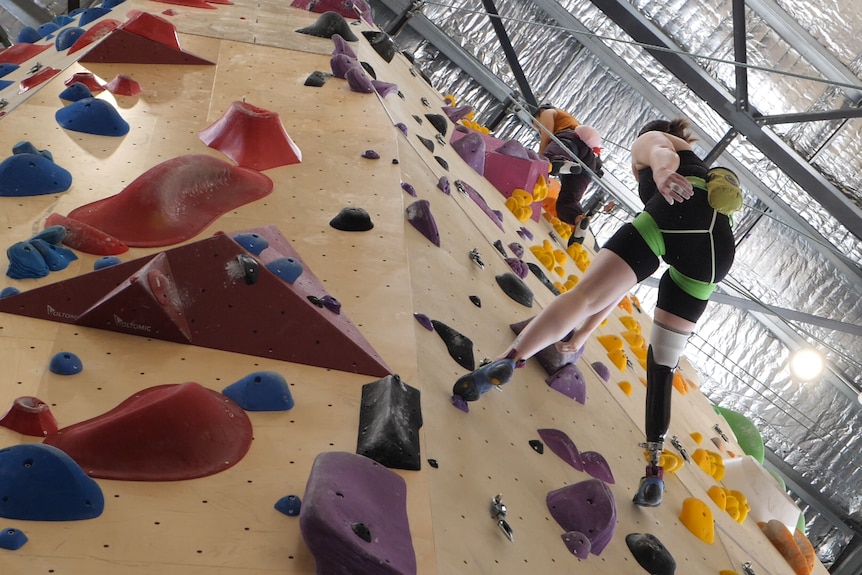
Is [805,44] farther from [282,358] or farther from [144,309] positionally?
[144,309]

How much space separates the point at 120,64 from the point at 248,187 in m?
1.12

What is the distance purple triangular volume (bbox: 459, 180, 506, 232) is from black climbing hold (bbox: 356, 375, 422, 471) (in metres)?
1.80

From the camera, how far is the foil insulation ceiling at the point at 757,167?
222 inches

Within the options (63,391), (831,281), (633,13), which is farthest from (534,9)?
(63,391)

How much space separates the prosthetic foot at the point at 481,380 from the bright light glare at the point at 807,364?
5159mm

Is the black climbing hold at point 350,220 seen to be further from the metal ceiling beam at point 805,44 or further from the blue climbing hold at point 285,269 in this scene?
the metal ceiling beam at point 805,44

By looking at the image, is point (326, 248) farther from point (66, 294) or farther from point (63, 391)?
point (63, 391)

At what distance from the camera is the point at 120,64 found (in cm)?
314

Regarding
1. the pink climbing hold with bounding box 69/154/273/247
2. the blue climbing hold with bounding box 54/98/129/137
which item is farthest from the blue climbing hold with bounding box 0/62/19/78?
the pink climbing hold with bounding box 69/154/273/247

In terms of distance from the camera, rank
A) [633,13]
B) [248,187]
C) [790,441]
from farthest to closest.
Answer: [790,441]
[633,13]
[248,187]

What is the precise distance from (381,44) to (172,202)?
2.44 meters

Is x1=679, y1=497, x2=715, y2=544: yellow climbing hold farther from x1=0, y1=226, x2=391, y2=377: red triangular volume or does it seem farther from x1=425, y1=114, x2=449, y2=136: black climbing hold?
x1=425, y1=114, x2=449, y2=136: black climbing hold

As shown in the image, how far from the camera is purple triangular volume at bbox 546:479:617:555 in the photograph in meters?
2.00

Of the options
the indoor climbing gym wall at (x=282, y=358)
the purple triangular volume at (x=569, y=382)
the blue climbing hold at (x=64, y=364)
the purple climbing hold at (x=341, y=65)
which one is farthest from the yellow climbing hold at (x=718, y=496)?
the blue climbing hold at (x=64, y=364)
